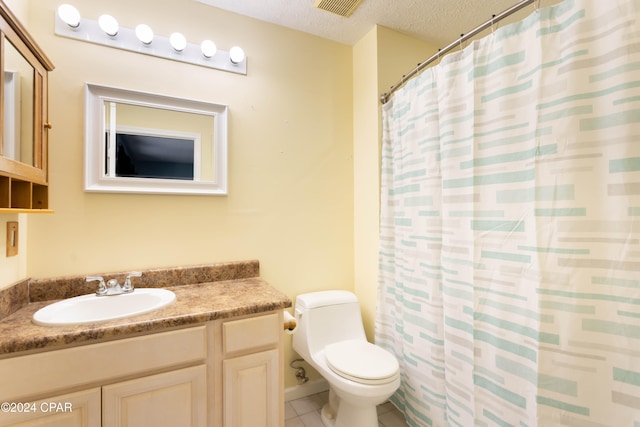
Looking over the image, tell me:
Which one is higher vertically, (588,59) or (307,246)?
(588,59)

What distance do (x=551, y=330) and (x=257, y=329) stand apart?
1072 mm

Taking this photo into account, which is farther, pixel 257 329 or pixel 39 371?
pixel 257 329

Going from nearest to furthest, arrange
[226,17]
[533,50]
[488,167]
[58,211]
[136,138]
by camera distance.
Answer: [533,50] < [488,167] < [58,211] < [136,138] < [226,17]

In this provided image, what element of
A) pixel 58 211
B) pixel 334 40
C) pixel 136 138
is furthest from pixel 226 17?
pixel 58 211

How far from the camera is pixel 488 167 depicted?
115cm

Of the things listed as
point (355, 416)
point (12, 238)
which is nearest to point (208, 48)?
point (12, 238)

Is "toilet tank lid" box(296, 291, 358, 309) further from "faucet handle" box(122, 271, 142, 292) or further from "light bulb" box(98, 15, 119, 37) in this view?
"light bulb" box(98, 15, 119, 37)

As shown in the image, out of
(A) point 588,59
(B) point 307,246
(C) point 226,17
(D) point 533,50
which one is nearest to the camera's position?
(A) point 588,59

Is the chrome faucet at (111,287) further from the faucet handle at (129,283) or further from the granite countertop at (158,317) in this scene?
the granite countertop at (158,317)

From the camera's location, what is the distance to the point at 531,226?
1007 mm

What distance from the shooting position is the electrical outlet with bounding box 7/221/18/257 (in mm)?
1156

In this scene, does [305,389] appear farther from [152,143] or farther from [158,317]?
[152,143]

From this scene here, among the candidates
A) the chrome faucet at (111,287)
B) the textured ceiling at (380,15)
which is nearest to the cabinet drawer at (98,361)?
the chrome faucet at (111,287)

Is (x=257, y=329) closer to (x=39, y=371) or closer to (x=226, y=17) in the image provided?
(x=39, y=371)
